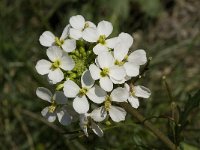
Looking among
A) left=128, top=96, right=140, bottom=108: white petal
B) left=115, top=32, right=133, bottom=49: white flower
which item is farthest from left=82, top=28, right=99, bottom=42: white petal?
left=128, top=96, right=140, bottom=108: white petal

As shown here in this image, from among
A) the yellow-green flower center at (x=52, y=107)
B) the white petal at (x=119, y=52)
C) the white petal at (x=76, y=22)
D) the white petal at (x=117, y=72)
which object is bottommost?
the yellow-green flower center at (x=52, y=107)

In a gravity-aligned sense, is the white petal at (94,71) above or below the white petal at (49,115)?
above

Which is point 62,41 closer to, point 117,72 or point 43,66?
point 43,66

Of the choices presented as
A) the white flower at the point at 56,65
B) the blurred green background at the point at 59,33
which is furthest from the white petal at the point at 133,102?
the blurred green background at the point at 59,33

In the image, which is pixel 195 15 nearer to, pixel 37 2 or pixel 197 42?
pixel 197 42

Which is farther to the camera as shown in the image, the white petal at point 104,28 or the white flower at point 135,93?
the white petal at point 104,28

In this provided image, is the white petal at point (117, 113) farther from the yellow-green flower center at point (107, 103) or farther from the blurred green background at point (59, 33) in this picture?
the blurred green background at point (59, 33)

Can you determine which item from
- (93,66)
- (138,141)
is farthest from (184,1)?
(93,66)
